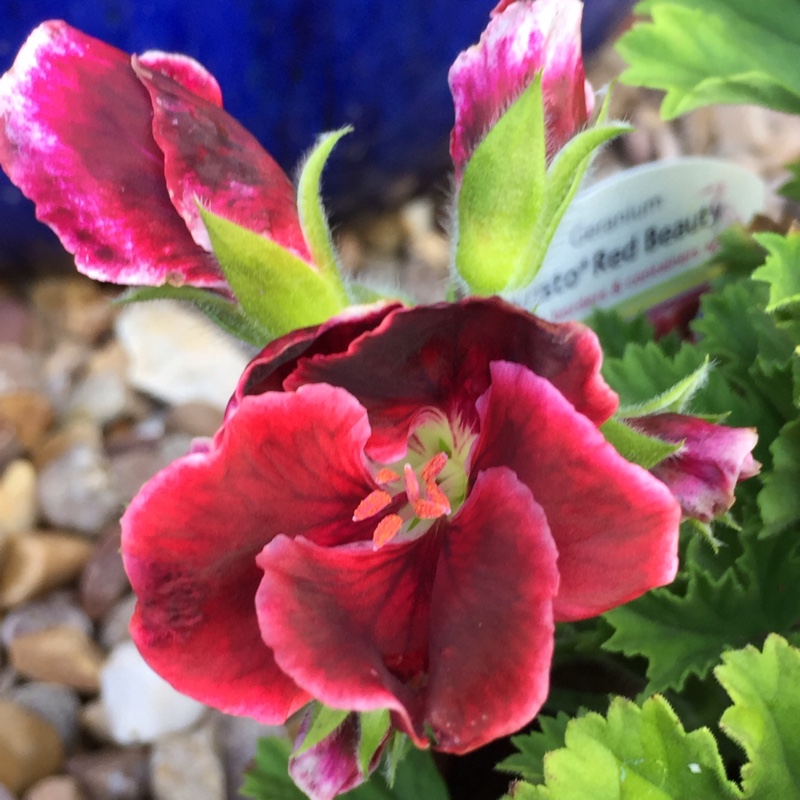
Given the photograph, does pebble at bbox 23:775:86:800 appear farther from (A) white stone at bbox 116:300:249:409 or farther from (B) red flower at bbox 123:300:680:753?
(B) red flower at bbox 123:300:680:753

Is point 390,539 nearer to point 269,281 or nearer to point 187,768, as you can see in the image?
point 269,281

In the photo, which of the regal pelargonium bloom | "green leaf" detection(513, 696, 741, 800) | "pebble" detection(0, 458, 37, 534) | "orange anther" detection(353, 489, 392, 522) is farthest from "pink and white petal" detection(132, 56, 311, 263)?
"pebble" detection(0, 458, 37, 534)

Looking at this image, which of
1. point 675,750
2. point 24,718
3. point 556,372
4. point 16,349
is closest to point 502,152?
point 556,372

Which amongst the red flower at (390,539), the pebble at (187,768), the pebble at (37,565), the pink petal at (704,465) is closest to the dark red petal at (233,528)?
the red flower at (390,539)

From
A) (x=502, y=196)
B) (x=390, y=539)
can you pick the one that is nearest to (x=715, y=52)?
(x=502, y=196)

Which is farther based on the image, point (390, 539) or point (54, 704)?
point (54, 704)

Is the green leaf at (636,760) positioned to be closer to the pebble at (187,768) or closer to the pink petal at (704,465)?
the pink petal at (704,465)

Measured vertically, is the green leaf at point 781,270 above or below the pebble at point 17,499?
above
